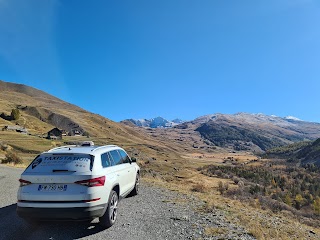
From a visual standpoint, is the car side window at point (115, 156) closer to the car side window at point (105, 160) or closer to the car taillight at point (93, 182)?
the car side window at point (105, 160)

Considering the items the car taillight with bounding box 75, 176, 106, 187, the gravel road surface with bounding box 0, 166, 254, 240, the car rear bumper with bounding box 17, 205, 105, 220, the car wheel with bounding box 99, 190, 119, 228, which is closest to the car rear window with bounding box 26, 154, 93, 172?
the car taillight with bounding box 75, 176, 106, 187

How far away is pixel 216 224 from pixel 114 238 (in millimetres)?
3828

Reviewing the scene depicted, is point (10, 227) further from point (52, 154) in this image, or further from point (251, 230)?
point (251, 230)

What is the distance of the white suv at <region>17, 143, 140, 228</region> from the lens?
23.1 ft

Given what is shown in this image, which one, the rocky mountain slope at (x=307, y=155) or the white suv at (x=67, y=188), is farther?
the rocky mountain slope at (x=307, y=155)

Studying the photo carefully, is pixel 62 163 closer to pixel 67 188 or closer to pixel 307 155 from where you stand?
pixel 67 188

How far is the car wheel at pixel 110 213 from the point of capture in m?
7.94

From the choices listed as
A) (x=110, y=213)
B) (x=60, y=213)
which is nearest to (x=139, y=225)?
(x=110, y=213)

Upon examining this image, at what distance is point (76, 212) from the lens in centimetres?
700

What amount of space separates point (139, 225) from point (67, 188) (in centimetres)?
286

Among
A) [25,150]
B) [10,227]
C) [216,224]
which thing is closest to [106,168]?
[10,227]

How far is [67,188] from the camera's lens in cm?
718

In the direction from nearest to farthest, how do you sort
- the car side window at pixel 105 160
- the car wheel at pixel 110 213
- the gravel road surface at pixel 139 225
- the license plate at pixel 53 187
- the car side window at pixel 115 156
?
the license plate at pixel 53 187 < the gravel road surface at pixel 139 225 < the car wheel at pixel 110 213 < the car side window at pixel 105 160 < the car side window at pixel 115 156

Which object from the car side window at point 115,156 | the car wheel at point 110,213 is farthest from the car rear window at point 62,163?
the car side window at point 115,156
